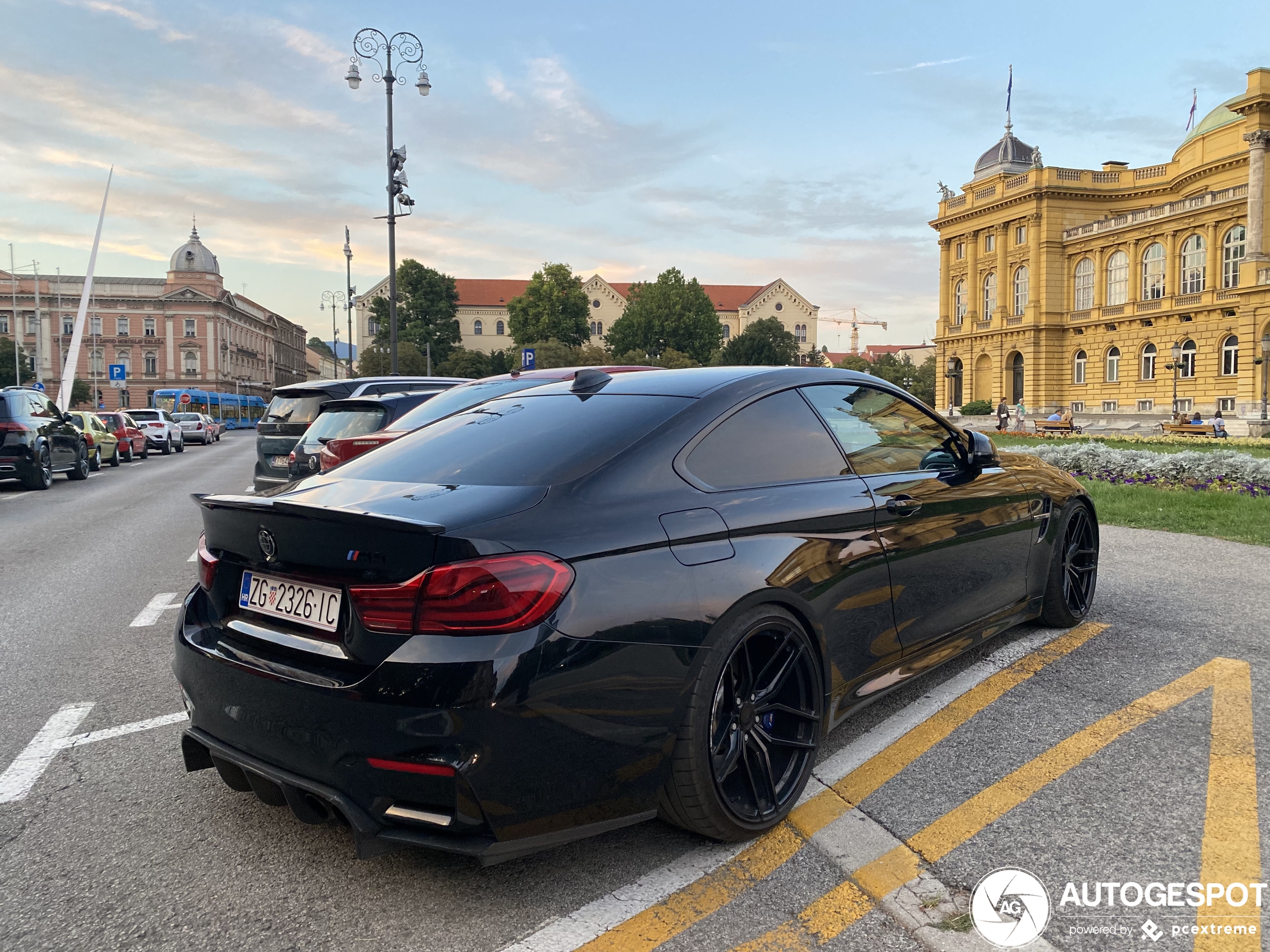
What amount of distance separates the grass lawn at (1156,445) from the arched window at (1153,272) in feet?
120

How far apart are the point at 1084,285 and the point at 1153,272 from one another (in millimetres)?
5787

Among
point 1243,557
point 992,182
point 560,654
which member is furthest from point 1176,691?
point 992,182

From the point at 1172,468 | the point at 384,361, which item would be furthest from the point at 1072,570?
the point at 384,361

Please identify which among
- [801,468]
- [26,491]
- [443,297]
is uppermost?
[443,297]

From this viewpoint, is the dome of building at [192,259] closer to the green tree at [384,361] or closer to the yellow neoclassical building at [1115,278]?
the green tree at [384,361]

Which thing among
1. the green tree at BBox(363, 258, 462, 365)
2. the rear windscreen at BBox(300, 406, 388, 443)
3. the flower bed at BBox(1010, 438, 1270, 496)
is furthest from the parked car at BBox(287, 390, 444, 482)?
the green tree at BBox(363, 258, 462, 365)

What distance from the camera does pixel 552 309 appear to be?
99.1 m

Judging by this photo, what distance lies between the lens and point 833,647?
313 cm

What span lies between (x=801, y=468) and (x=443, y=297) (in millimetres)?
99509

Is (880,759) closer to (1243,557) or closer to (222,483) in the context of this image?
(1243,557)

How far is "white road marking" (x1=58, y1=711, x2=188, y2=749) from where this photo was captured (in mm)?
3820

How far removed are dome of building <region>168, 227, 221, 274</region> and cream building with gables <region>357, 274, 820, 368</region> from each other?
21.8 meters

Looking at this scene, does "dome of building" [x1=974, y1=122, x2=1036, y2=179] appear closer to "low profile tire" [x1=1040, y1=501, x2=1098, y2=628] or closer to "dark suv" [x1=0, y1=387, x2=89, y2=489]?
"dark suv" [x1=0, y1=387, x2=89, y2=489]

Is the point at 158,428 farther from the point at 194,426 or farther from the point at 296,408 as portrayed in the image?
the point at 296,408
